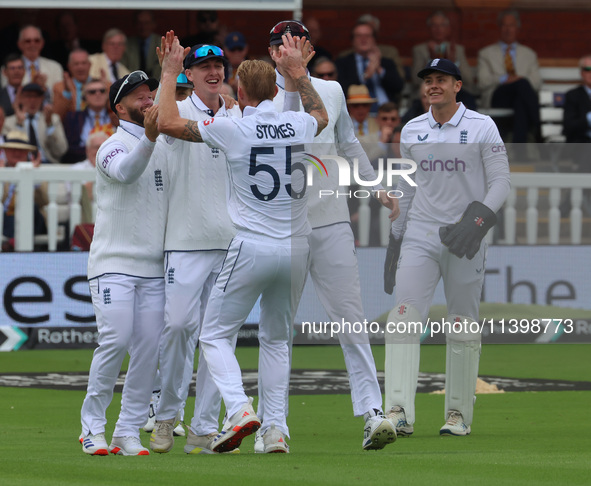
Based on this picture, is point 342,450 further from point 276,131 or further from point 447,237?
point 276,131

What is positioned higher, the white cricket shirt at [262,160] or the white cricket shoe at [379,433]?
the white cricket shirt at [262,160]

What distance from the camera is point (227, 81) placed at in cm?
1595

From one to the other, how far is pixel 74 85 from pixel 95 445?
9.00 meters

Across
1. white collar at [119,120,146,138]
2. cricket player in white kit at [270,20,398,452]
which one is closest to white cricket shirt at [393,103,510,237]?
cricket player in white kit at [270,20,398,452]

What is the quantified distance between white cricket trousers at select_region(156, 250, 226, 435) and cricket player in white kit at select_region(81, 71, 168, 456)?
107 millimetres

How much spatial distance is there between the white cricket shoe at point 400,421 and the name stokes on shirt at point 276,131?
2000 millimetres

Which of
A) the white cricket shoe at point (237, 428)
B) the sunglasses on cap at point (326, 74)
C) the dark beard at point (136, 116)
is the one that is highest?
the sunglasses on cap at point (326, 74)

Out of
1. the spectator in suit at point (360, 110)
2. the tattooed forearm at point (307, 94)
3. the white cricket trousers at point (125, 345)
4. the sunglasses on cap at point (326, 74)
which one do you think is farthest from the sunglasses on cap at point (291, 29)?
the spectator in suit at point (360, 110)

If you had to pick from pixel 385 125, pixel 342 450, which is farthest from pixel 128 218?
pixel 385 125

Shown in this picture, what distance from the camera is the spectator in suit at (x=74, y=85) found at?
15961 mm

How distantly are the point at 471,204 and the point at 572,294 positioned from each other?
1520 millimetres

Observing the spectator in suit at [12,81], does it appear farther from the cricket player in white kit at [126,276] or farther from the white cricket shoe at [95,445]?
the white cricket shoe at [95,445]

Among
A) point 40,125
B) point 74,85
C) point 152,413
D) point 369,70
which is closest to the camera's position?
point 152,413

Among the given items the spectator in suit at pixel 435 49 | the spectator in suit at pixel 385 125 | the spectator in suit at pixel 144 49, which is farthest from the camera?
the spectator in suit at pixel 435 49
